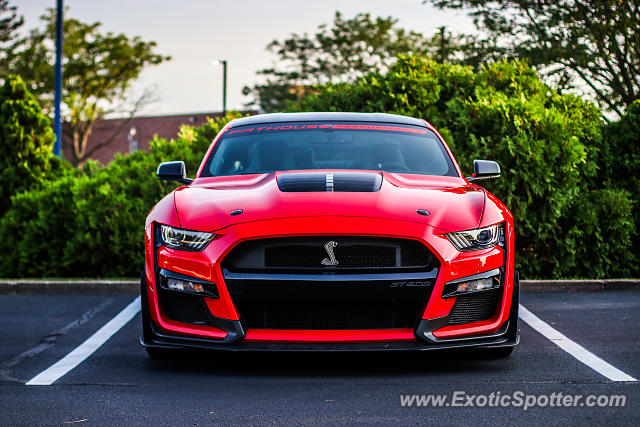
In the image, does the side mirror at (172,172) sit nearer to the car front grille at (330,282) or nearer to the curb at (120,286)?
the car front grille at (330,282)

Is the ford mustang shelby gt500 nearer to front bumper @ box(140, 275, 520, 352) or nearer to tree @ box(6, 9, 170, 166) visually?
front bumper @ box(140, 275, 520, 352)

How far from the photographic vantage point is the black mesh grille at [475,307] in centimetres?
470

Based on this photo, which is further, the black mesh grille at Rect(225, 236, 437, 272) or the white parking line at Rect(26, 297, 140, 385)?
the white parking line at Rect(26, 297, 140, 385)

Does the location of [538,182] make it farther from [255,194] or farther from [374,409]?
[374,409]

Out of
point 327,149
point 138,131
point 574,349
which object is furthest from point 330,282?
point 138,131

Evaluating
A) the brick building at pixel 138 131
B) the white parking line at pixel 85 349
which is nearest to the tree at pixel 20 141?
the white parking line at pixel 85 349

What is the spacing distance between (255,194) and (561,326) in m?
2.94

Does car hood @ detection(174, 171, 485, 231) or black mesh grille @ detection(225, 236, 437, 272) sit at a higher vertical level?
car hood @ detection(174, 171, 485, 231)

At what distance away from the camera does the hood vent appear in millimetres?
5020

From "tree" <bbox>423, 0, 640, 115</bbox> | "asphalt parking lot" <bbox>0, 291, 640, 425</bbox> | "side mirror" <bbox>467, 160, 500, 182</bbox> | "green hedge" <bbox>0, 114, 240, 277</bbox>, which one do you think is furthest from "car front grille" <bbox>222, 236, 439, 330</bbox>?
"tree" <bbox>423, 0, 640, 115</bbox>

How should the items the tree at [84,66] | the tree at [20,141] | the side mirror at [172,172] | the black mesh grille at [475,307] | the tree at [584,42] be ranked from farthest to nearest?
the tree at [84,66] → the tree at [584,42] → the tree at [20,141] → the side mirror at [172,172] → the black mesh grille at [475,307]

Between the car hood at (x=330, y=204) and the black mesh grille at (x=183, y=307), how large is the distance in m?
0.40

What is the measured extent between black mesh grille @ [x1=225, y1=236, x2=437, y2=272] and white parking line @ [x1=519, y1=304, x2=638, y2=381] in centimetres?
129

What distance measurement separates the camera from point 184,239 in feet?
15.7
